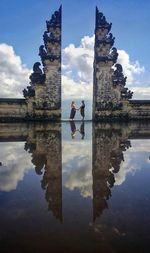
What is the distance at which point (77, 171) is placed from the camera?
500cm

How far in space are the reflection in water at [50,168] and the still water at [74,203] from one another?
0.01 m

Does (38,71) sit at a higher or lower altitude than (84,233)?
higher

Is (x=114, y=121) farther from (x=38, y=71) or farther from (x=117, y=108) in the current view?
(x=38, y=71)

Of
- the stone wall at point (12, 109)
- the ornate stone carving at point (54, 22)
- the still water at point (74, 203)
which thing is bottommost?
the still water at point (74, 203)

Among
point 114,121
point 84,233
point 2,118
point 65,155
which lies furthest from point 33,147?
point 114,121

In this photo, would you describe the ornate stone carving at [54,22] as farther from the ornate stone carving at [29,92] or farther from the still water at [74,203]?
the still water at [74,203]

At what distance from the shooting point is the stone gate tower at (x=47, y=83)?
19.2m

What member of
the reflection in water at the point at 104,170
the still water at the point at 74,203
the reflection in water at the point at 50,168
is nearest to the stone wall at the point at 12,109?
the reflection in water at the point at 50,168

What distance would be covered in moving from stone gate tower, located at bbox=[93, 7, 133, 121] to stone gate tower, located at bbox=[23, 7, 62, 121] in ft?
8.56

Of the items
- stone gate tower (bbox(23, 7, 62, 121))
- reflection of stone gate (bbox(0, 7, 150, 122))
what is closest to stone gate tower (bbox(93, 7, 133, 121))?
reflection of stone gate (bbox(0, 7, 150, 122))

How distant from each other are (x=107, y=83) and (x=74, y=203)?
17.5m

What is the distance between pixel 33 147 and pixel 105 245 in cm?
543

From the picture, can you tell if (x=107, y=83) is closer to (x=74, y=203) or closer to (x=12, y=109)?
(x=12, y=109)

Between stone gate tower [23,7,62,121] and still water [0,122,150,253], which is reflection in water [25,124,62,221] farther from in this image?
stone gate tower [23,7,62,121]
